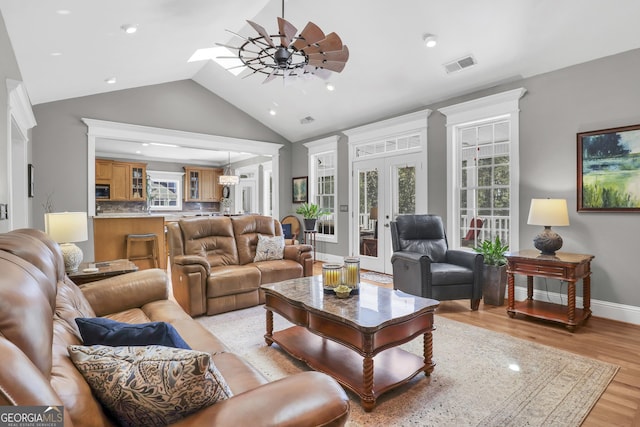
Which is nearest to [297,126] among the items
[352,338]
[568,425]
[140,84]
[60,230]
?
[140,84]

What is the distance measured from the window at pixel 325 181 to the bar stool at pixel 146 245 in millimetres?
3105

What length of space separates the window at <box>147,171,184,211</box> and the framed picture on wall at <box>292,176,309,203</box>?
183 inches

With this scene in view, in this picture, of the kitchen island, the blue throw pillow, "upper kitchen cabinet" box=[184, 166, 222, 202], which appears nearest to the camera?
the blue throw pillow

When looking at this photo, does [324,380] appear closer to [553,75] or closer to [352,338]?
[352,338]

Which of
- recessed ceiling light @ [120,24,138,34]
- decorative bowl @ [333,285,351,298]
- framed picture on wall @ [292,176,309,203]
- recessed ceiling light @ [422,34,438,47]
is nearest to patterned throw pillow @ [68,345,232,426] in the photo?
decorative bowl @ [333,285,351,298]

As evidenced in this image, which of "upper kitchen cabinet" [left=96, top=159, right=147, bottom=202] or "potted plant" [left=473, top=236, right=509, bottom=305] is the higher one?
"upper kitchen cabinet" [left=96, top=159, right=147, bottom=202]

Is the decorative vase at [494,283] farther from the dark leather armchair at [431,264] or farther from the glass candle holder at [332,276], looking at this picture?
the glass candle holder at [332,276]

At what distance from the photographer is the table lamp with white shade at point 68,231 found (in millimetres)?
2689

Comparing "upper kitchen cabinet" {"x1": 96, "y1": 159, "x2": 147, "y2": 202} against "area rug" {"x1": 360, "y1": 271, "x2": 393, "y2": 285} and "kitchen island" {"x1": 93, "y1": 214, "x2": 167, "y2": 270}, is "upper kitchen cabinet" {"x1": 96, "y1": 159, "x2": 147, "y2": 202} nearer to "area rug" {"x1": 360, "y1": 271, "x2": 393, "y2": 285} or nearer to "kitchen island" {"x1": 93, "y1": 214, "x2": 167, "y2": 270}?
"kitchen island" {"x1": 93, "y1": 214, "x2": 167, "y2": 270}

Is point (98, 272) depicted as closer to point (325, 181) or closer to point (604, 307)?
point (325, 181)

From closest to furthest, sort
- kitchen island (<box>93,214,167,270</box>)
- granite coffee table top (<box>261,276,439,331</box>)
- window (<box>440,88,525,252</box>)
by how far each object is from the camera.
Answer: granite coffee table top (<box>261,276,439,331</box>) < window (<box>440,88,525,252</box>) < kitchen island (<box>93,214,167,270</box>)

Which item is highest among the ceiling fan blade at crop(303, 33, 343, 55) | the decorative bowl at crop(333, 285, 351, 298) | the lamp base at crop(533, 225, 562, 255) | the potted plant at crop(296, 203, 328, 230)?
the ceiling fan blade at crop(303, 33, 343, 55)

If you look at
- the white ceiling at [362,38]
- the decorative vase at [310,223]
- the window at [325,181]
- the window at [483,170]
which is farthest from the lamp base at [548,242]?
the decorative vase at [310,223]

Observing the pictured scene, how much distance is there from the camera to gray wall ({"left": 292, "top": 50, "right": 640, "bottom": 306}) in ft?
11.0
